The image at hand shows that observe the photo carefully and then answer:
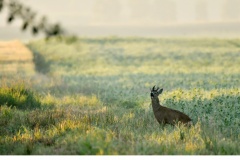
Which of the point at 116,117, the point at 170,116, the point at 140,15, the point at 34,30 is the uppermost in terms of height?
the point at 34,30

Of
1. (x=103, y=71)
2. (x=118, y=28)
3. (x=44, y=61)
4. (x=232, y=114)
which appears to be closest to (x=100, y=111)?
(x=232, y=114)

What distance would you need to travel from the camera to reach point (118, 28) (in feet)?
147

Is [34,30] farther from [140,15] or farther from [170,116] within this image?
[140,15]

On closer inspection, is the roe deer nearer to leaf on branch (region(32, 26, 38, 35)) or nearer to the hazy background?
the hazy background

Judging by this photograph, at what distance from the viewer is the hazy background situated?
363 inches

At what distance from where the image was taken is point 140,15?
2927 cm

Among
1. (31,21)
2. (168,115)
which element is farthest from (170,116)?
(31,21)

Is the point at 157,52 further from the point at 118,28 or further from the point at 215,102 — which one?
the point at 215,102

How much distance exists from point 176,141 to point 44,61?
23170mm

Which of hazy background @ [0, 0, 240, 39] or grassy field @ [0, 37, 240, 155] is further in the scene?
hazy background @ [0, 0, 240, 39]

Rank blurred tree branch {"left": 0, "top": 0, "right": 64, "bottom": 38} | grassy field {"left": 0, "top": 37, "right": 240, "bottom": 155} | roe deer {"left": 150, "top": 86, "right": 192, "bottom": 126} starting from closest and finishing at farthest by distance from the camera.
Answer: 1. blurred tree branch {"left": 0, "top": 0, "right": 64, "bottom": 38}
2. grassy field {"left": 0, "top": 37, "right": 240, "bottom": 155}
3. roe deer {"left": 150, "top": 86, "right": 192, "bottom": 126}

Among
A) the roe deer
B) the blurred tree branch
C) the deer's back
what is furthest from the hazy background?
the deer's back

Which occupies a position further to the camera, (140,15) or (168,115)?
(140,15)

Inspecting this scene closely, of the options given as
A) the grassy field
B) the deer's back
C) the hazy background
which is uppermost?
the hazy background
